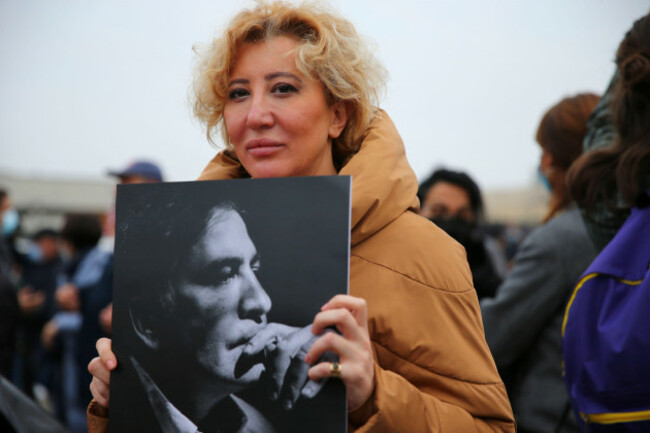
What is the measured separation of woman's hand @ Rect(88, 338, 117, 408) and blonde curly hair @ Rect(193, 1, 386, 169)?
0.74 m

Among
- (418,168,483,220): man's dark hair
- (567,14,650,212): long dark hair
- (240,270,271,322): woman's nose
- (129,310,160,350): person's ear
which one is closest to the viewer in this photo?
(240,270,271,322): woman's nose

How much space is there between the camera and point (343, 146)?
180cm

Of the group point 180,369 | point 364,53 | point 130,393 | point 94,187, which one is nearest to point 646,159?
point 364,53

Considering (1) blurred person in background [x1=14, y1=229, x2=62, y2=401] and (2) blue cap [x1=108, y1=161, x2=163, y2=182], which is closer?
(2) blue cap [x1=108, y1=161, x2=163, y2=182]

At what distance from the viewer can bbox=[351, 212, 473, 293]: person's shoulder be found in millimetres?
1495

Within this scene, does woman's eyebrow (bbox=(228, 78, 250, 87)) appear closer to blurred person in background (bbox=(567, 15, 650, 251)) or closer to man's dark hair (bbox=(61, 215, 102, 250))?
blurred person in background (bbox=(567, 15, 650, 251))

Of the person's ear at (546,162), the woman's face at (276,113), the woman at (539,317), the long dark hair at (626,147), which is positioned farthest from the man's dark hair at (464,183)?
the woman's face at (276,113)

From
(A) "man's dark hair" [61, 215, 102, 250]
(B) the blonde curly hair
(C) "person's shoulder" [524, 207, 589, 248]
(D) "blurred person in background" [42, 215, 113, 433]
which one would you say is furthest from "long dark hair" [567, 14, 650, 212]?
(A) "man's dark hair" [61, 215, 102, 250]

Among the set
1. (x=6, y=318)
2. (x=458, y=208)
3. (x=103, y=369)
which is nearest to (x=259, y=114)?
(x=103, y=369)

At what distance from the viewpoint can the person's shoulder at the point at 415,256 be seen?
1.50 m

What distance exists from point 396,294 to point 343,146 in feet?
1.65

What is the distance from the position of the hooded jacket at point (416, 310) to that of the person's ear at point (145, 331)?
12.4 inches

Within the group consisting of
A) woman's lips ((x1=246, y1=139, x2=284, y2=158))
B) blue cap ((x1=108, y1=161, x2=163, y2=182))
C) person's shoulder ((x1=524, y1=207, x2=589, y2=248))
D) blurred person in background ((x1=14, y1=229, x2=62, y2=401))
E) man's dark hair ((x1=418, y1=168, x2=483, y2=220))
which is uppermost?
blue cap ((x1=108, y1=161, x2=163, y2=182))

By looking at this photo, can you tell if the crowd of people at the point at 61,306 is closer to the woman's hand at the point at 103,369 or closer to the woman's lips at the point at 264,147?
the woman's hand at the point at 103,369
